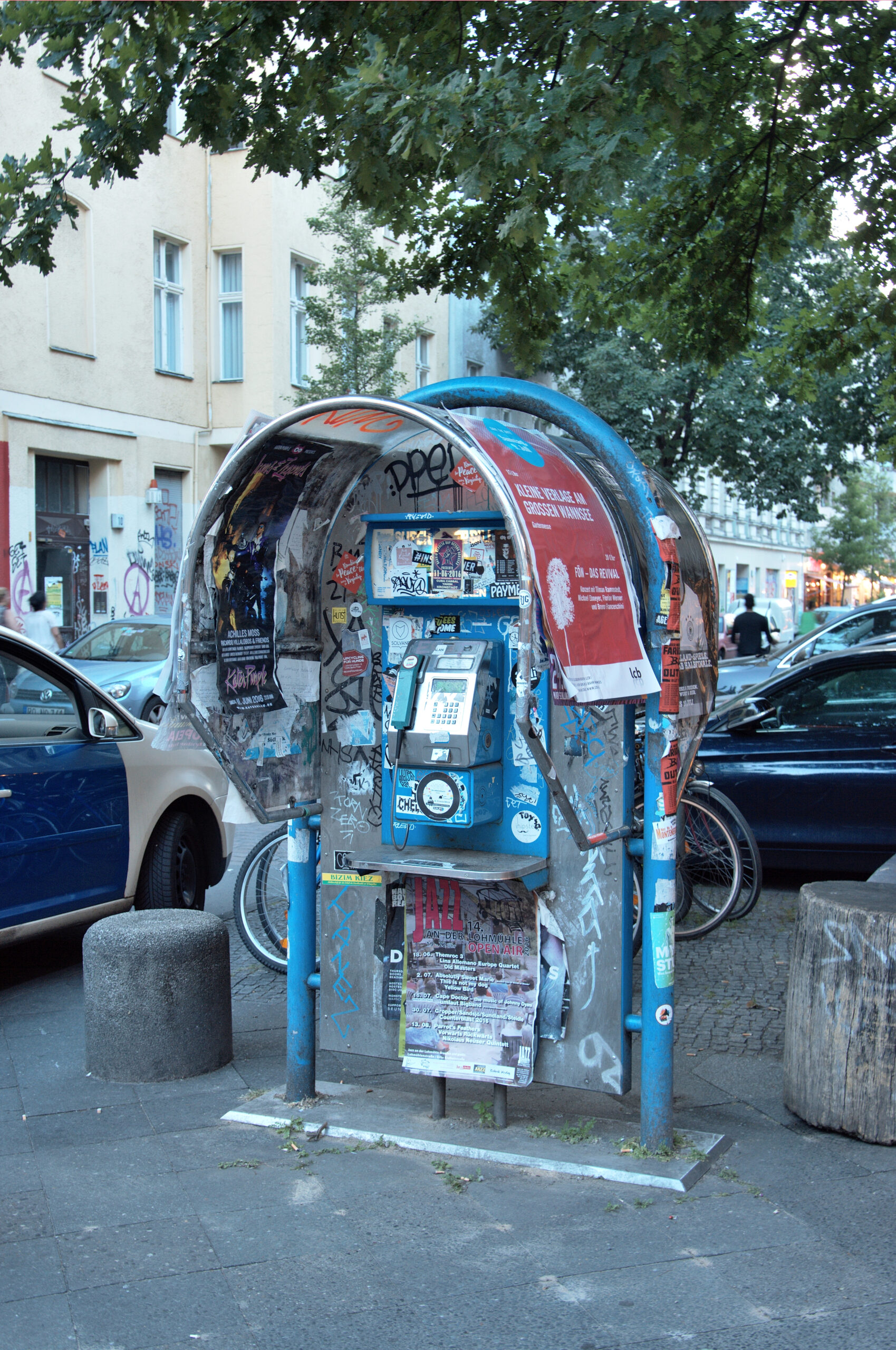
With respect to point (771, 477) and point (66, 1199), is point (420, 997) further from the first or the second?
point (771, 477)

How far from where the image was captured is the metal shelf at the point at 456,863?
13.3 feet

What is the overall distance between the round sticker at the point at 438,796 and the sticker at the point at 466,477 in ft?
3.35

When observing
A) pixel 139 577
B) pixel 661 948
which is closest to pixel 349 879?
pixel 661 948

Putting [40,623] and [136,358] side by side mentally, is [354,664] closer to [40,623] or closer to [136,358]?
[40,623]

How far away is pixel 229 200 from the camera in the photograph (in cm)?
2077

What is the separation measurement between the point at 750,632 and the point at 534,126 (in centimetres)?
1668

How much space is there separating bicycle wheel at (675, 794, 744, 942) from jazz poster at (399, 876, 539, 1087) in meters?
2.87

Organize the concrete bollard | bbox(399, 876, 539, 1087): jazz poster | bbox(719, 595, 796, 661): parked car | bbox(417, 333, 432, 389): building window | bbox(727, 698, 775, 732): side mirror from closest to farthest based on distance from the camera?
bbox(399, 876, 539, 1087): jazz poster
the concrete bollard
bbox(727, 698, 775, 732): side mirror
bbox(417, 333, 432, 389): building window
bbox(719, 595, 796, 661): parked car

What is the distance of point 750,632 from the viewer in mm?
21406

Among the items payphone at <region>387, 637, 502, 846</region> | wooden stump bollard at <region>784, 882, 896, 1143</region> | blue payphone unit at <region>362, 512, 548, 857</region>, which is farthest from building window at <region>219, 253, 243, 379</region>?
wooden stump bollard at <region>784, 882, 896, 1143</region>

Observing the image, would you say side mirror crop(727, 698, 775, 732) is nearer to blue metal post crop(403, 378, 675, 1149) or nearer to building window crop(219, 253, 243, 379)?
blue metal post crop(403, 378, 675, 1149)

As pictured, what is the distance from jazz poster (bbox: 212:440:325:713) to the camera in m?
4.44

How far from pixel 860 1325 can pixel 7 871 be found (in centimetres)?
396

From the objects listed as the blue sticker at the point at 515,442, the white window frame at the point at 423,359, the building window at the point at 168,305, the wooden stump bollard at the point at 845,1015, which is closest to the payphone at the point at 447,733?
the blue sticker at the point at 515,442
